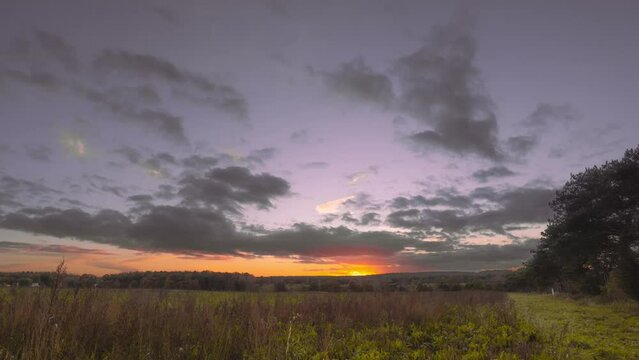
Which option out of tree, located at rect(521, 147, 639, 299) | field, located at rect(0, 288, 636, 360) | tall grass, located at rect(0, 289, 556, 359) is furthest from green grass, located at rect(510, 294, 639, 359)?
tree, located at rect(521, 147, 639, 299)

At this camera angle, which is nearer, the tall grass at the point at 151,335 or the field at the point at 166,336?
the tall grass at the point at 151,335

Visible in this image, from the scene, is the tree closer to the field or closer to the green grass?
the green grass

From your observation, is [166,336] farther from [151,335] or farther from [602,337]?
[602,337]

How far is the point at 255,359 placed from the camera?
21.0 feet

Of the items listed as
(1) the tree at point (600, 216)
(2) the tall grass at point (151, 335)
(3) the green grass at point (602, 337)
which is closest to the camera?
(2) the tall grass at point (151, 335)

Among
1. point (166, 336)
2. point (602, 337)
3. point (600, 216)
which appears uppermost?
point (600, 216)

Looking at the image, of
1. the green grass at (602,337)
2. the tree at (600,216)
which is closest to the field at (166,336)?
the green grass at (602,337)

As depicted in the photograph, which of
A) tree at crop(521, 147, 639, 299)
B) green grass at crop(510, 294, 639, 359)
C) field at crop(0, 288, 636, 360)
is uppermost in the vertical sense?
tree at crop(521, 147, 639, 299)

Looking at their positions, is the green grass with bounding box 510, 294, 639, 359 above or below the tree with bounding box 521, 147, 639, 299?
below

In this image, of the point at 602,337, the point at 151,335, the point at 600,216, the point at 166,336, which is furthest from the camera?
the point at 600,216

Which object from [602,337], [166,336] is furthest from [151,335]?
[602,337]

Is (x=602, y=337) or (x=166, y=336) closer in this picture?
(x=166, y=336)

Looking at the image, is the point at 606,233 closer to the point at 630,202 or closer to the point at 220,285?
the point at 630,202

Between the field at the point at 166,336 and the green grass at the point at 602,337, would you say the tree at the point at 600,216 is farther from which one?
the field at the point at 166,336
